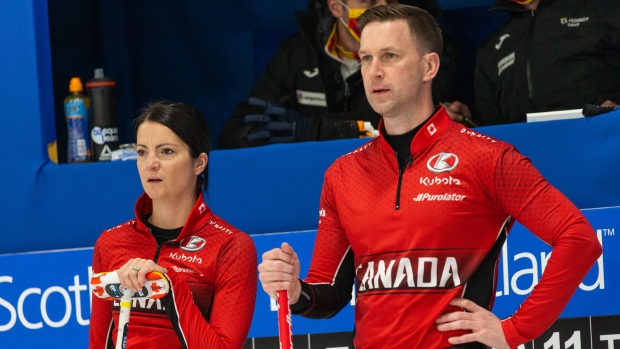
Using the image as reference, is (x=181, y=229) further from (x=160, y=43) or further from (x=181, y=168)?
(x=160, y=43)

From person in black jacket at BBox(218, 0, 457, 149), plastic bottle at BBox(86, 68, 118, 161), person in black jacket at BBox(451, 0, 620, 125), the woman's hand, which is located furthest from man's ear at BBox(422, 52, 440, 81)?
plastic bottle at BBox(86, 68, 118, 161)

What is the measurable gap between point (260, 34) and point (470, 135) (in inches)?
108

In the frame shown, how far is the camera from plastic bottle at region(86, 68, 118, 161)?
13.2 feet

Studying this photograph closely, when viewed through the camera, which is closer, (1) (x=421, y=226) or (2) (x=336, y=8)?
(1) (x=421, y=226)

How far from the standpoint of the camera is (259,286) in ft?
12.0

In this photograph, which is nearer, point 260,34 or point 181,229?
point 181,229

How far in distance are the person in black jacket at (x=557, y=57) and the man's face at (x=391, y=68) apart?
51.3 inches

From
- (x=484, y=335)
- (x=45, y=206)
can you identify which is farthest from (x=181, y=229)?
(x=45, y=206)

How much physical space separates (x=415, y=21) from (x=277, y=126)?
→ 1422 millimetres

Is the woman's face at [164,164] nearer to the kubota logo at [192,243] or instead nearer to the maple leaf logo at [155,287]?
the kubota logo at [192,243]

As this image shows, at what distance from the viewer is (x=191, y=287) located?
272 centimetres

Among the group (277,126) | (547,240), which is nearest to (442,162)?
(547,240)

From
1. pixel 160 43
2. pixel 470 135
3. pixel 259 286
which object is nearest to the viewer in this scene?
pixel 470 135

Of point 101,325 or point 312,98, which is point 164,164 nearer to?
point 101,325
